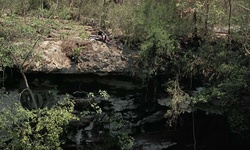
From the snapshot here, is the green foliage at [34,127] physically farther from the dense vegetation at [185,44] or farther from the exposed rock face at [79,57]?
the exposed rock face at [79,57]

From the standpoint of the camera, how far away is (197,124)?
28.3ft

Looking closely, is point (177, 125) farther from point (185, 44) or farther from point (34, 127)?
point (34, 127)

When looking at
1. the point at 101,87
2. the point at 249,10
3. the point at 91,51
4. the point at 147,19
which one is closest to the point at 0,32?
the point at 91,51

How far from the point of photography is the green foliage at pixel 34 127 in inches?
251

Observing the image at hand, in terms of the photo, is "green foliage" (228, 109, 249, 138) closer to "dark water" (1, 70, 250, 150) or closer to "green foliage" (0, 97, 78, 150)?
"dark water" (1, 70, 250, 150)

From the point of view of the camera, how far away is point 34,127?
21.9 ft

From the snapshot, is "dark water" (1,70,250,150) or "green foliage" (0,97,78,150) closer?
"green foliage" (0,97,78,150)

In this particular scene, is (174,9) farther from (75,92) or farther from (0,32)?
(0,32)

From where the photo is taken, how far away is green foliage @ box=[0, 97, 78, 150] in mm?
6366

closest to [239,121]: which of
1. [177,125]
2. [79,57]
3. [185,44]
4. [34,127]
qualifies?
[177,125]

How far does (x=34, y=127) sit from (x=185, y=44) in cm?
355

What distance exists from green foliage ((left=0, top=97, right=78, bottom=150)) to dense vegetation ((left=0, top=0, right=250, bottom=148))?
0.49 meters

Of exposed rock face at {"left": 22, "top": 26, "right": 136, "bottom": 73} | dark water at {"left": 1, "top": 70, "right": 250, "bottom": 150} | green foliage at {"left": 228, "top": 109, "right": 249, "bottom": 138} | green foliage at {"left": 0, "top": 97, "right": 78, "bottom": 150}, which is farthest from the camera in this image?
dark water at {"left": 1, "top": 70, "right": 250, "bottom": 150}

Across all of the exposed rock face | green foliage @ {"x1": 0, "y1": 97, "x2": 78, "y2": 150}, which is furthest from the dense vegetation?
green foliage @ {"x1": 0, "y1": 97, "x2": 78, "y2": 150}
